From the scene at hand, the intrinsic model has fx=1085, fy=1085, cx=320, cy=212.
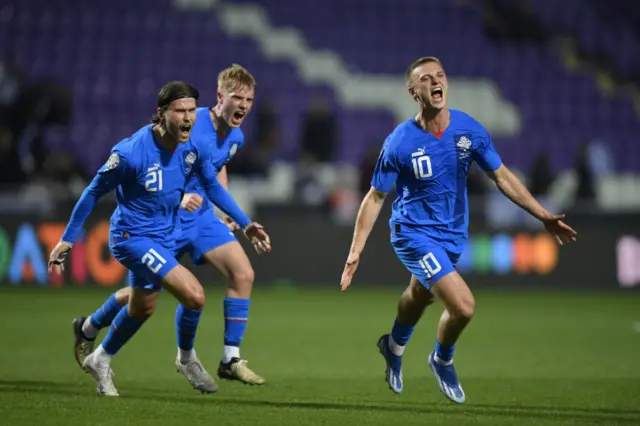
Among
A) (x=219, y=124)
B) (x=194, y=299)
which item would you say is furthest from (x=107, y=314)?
(x=219, y=124)

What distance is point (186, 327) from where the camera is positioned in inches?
299

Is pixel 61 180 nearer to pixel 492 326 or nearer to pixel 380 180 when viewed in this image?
pixel 492 326

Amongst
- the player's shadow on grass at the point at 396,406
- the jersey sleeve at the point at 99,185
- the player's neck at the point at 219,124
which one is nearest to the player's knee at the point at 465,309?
the player's shadow on grass at the point at 396,406

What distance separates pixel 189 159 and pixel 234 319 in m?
1.26

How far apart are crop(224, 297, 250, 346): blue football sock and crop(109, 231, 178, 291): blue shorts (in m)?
0.77

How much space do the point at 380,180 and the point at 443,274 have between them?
754 millimetres

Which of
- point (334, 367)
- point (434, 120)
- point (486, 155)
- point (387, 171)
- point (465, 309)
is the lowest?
point (334, 367)

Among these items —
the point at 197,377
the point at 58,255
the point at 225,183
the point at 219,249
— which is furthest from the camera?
the point at 225,183

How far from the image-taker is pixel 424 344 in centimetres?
1095

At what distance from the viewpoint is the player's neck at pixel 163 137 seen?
714cm

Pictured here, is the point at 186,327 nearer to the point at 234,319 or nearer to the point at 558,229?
the point at 234,319

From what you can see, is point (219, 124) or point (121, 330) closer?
point (121, 330)

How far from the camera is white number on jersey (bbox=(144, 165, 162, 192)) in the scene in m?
7.04

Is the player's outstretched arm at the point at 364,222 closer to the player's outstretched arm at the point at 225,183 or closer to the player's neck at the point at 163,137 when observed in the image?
the player's neck at the point at 163,137
